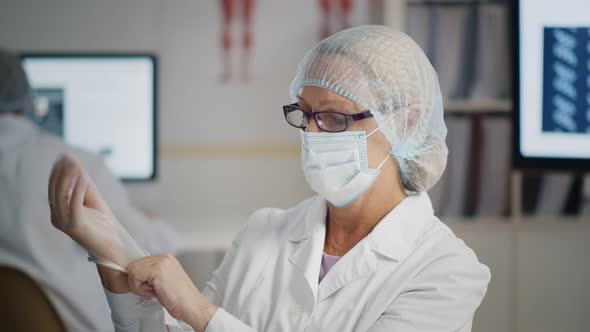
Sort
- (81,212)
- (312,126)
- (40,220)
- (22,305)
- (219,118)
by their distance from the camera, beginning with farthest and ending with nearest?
(219,118)
(40,220)
(22,305)
(312,126)
(81,212)

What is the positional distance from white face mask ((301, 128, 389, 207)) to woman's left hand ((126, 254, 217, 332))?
1.09 feet

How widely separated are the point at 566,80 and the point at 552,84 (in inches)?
1.5

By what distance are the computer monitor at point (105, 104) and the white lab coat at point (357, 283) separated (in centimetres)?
156

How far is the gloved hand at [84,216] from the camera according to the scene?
104 cm

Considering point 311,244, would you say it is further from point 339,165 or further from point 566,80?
point 566,80

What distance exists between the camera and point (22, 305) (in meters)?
1.84

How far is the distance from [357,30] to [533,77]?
852 mm

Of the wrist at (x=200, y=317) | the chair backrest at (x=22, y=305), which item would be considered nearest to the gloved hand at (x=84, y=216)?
the wrist at (x=200, y=317)

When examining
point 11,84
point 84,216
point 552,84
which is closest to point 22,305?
point 11,84

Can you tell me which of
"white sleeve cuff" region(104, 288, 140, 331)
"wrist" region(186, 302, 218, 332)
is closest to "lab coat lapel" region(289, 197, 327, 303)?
"wrist" region(186, 302, 218, 332)

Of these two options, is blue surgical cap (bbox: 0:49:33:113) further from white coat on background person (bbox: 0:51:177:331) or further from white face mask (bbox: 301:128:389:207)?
white face mask (bbox: 301:128:389:207)

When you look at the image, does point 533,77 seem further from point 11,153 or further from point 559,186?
point 11,153

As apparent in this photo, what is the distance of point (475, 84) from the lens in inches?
106

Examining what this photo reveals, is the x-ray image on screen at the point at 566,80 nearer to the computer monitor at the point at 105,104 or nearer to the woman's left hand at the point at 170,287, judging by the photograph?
the woman's left hand at the point at 170,287
